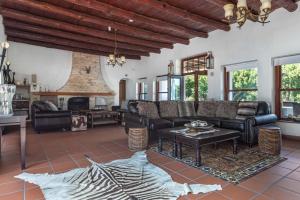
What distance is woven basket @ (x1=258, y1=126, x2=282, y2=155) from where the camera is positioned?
330cm

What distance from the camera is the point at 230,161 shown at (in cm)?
298

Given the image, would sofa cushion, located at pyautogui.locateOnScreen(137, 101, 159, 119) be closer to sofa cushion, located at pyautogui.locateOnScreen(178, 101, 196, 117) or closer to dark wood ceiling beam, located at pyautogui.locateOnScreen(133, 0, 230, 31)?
sofa cushion, located at pyautogui.locateOnScreen(178, 101, 196, 117)

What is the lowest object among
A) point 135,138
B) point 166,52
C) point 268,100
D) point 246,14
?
point 135,138

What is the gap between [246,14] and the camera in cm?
277

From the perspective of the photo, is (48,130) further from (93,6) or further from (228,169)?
(228,169)

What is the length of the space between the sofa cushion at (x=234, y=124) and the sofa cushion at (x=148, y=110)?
5.29 ft

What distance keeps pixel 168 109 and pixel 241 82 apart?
237 cm

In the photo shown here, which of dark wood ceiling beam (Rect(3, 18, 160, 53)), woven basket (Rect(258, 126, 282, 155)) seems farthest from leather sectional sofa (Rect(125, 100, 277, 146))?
dark wood ceiling beam (Rect(3, 18, 160, 53))

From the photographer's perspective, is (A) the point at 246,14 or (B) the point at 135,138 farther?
(B) the point at 135,138

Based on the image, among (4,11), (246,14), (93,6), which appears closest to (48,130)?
(4,11)

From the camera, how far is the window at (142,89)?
9.31 meters

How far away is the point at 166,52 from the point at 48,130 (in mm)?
5297

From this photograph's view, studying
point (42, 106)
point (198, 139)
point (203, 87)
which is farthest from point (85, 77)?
point (198, 139)

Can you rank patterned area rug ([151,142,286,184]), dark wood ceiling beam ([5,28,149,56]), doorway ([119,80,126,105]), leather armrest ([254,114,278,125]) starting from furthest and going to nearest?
1. doorway ([119,80,126,105])
2. dark wood ceiling beam ([5,28,149,56])
3. leather armrest ([254,114,278,125])
4. patterned area rug ([151,142,286,184])
